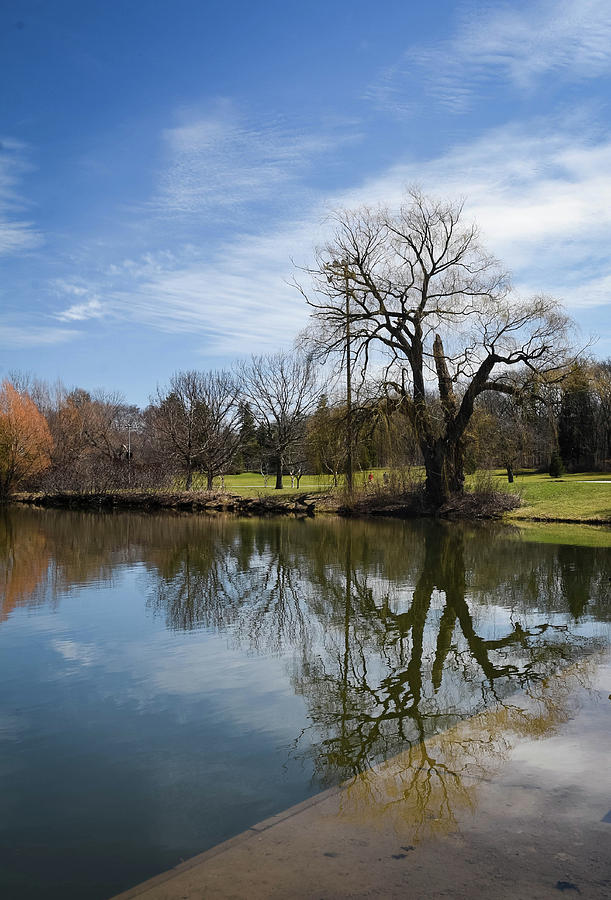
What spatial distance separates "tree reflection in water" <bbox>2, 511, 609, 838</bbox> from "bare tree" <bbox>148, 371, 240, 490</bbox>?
21257 millimetres

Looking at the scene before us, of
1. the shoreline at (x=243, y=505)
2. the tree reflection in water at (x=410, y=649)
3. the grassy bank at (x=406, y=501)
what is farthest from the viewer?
the shoreline at (x=243, y=505)

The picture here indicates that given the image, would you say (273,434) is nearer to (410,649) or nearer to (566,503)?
(566,503)

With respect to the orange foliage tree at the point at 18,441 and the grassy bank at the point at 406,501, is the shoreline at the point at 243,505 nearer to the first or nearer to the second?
the grassy bank at the point at 406,501

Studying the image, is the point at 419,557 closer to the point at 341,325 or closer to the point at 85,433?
the point at 341,325

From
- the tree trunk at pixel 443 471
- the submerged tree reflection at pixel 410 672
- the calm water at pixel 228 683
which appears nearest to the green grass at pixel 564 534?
the tree trunk at pixel 443 471

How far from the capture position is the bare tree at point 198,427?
43812 millimetres

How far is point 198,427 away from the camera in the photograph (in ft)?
146

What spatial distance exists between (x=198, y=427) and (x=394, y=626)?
35.6m

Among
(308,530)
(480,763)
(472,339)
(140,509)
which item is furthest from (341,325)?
(480,763)

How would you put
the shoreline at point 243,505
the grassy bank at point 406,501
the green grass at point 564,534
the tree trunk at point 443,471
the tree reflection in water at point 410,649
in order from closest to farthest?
1. the tree reflection in water at point 410,649
2. the green grass at point 564,534
3. the grassy bank at point 406,501
4. the shoreline at point 243,505
5. the tree trunk at point 443,471

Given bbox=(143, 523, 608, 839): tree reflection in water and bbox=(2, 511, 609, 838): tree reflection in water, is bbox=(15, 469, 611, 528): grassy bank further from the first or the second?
bbox=(143, 523, 608, 839): tree reflection in water

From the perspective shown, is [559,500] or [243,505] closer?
[559,500]

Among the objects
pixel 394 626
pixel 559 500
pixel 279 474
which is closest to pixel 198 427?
pixel 279 474

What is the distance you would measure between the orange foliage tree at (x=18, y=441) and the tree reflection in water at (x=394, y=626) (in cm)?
2693
